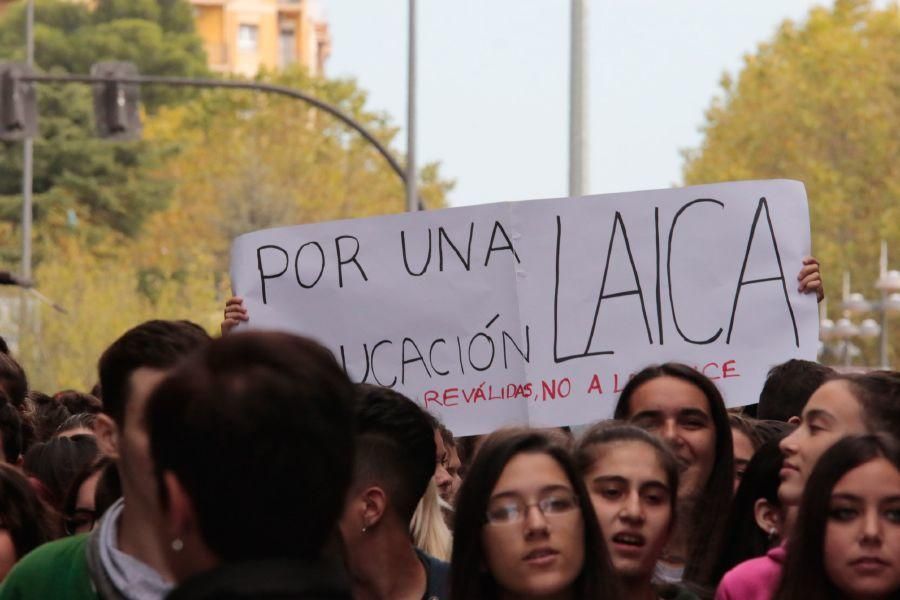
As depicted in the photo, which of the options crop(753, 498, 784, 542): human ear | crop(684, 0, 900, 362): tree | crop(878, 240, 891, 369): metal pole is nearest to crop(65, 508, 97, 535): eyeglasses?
crop(753, 498, 784, 542): human ear

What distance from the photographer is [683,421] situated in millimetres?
6191

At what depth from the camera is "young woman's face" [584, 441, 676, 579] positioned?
513cm

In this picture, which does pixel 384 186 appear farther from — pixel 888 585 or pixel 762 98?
pixel 888 585

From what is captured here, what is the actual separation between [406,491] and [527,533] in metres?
0.63

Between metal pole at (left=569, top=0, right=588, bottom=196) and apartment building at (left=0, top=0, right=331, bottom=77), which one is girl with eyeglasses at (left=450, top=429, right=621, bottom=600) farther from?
apartment building at (left=0, top=0, right=331, bottom=77)

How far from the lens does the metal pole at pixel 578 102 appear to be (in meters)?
13.0

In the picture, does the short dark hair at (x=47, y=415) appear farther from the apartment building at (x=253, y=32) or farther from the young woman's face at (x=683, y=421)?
the apartment building at (x=253, y=32)

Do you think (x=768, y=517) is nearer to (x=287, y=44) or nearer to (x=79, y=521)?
(x=79, y=521)

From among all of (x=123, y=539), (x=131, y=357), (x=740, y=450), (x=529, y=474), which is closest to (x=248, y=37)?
(x=740, y=450)

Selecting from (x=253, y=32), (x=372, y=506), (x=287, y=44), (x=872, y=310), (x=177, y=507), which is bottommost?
(x=872, y=310)

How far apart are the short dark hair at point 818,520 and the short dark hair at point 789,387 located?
239 cm

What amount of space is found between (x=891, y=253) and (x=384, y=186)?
→ 1676 cm

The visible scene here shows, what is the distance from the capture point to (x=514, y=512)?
15.7 feet

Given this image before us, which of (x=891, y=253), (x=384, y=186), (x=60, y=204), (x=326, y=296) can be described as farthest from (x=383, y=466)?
(x=60, y=204)
